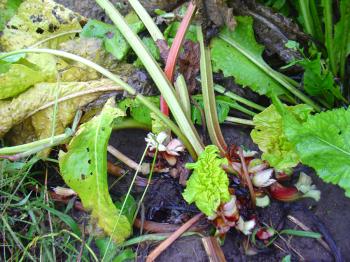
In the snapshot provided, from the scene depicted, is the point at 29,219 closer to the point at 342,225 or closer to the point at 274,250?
the point at 274,250

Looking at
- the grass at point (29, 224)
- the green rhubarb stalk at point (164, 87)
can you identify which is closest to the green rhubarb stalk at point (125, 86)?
the green rhubarb stalk at point (164, 87)

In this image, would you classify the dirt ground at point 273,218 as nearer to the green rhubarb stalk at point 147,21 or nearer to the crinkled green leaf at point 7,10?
the green rhubarb stalk at point 147,21

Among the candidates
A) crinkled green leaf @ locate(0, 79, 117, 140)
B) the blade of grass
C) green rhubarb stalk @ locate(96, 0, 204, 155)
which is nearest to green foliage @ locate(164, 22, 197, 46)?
the blade of grass

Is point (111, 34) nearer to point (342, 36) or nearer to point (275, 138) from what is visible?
point (275, 138)

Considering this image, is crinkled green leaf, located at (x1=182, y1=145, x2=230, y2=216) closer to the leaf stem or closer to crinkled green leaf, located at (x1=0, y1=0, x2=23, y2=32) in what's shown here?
the leaf stem

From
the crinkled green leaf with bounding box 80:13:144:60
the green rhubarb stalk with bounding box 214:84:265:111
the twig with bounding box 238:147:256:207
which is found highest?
the crinkled green leaf with bounding box 80:13:144:60

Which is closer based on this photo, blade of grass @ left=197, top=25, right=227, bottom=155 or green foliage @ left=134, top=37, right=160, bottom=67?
blade of grass @ left=197, top=25, right=227, bottom=155

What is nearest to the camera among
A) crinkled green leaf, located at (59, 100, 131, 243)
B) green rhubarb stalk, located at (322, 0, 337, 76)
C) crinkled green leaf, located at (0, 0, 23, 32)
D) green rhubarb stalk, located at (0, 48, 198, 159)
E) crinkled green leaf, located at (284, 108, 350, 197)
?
crinkled green leaf, located at (284, 108, 350, 197)

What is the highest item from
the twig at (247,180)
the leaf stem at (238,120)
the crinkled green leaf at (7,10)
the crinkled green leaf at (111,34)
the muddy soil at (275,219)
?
the crinkled green leaf at (7,10)
